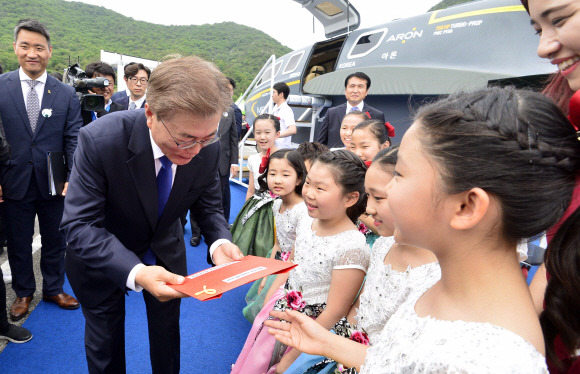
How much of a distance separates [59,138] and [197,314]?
5.32ft

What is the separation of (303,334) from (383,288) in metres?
0.40

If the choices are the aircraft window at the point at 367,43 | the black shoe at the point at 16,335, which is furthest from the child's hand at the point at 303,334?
the aircraft window at the point at 367,43

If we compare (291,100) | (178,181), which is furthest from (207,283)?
(291,100)

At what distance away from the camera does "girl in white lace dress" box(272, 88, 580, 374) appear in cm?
62

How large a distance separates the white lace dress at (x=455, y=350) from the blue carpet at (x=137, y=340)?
68.5 inches

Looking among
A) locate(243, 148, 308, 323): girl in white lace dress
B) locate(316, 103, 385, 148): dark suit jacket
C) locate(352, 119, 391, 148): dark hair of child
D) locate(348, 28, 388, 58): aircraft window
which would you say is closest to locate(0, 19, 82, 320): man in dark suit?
locate(243, 148, 308, 323): girl in white lace dress

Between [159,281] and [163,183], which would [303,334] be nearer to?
[159,281]

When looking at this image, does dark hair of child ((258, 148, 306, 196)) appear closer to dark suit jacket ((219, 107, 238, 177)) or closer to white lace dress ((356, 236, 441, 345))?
white lace dress ((356, 236, 441, 345))

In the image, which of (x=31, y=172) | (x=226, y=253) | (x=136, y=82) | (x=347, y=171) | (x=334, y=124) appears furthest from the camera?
(x=334, y=124)

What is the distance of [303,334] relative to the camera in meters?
1.08

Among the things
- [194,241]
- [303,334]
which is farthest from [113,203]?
[194,241]

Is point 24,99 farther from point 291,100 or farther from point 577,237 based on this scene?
point 291,100

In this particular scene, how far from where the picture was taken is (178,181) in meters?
1.49

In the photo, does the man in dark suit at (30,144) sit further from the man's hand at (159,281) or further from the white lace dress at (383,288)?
the white lace dress at (383,288)
